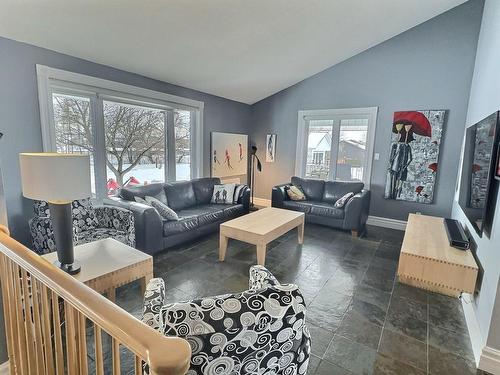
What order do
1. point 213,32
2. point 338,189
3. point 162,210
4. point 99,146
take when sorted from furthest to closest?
point 338,189, point 99,146, point 162,210, point 213,32

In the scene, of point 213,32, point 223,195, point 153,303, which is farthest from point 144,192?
point 153,303

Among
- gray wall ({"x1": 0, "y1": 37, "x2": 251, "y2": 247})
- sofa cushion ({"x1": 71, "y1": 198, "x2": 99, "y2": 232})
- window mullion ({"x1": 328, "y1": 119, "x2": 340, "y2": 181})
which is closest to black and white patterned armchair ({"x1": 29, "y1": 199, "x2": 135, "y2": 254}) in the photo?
sofa cushion ({"x1": 71, "y1": 198, "x2": 99, "y2": 232})

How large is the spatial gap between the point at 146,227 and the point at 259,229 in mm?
1278

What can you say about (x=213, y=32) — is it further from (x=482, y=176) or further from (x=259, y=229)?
(x=482, y=176)

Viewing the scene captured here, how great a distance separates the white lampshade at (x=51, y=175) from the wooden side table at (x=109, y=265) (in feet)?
1.87

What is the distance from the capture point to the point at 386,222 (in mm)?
4844

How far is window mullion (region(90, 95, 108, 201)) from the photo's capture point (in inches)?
139

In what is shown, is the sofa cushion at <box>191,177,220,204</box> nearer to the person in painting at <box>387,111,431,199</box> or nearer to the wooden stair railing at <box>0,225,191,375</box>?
the wooden stair railing at <box>0,225,191,375</box>

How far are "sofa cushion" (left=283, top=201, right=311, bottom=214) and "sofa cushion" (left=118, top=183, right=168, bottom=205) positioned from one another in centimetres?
208

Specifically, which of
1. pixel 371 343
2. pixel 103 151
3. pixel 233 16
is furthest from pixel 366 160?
pixel 103 151

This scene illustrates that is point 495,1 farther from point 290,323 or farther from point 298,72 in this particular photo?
point 290,323

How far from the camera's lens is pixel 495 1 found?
9.57 feet

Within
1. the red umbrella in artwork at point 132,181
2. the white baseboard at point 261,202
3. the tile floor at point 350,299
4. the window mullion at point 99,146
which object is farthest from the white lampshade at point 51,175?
the white baseboard at point 261,202

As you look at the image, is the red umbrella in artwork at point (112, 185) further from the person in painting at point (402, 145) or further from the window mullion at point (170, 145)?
the person in painting at point (402, 145)
